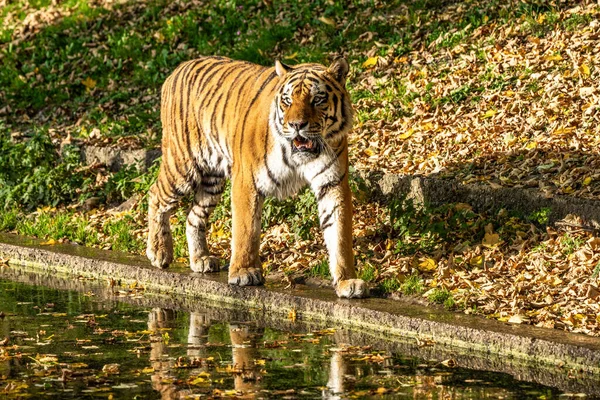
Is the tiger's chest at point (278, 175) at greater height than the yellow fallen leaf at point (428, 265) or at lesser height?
greater

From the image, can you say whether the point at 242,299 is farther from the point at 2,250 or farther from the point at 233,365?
the point at 2,250

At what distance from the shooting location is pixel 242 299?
7.96 metres

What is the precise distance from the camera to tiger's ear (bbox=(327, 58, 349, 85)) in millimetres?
7807

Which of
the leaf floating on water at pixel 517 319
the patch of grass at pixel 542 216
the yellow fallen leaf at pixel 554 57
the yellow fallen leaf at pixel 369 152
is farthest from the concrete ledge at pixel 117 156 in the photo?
the leaf floating on water at pixel 517 319

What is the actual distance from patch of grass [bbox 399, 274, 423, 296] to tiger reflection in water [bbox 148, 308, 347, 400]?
89 centimetres

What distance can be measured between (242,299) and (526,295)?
1831 mm

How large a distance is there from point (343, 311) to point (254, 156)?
1278 millimetres

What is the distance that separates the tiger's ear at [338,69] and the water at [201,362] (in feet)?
5.30

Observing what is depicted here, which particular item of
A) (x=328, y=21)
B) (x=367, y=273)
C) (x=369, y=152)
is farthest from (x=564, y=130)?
(x=328, y=21)

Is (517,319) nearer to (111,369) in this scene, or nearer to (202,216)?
(111,369)

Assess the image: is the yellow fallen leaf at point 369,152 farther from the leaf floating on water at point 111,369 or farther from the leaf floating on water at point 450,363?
the leaf floating on water at point 111,369

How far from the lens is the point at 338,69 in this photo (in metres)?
7.84

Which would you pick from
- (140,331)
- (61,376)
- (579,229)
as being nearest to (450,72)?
(579,229)

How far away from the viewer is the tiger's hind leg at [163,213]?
886cm
